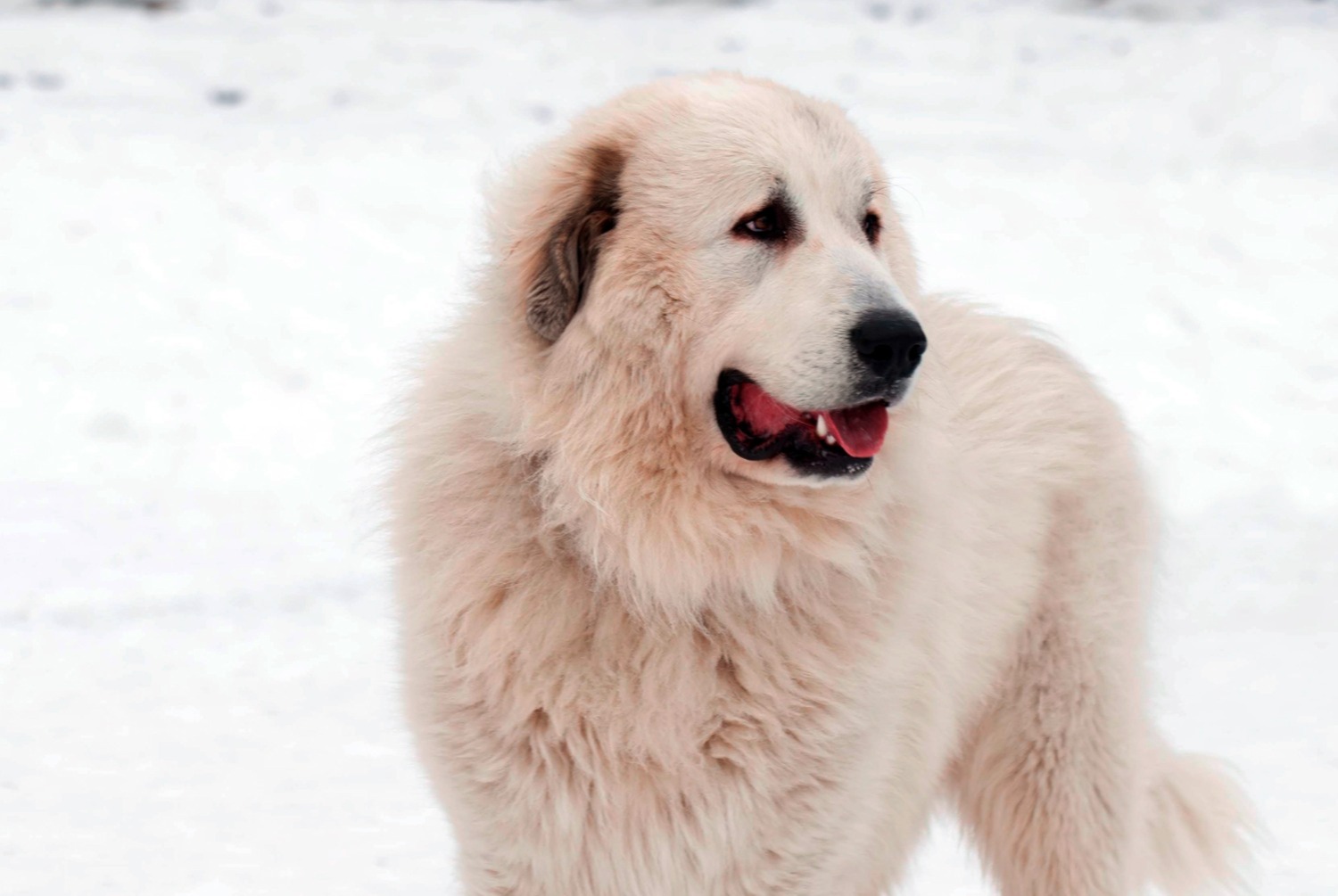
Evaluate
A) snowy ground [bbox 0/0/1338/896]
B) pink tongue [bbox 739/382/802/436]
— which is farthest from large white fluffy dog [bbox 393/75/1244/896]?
snowy ground [bbox 0/0/1338/896]

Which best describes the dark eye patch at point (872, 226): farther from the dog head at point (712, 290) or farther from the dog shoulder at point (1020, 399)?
the dog shoulder at point (1020, 399)

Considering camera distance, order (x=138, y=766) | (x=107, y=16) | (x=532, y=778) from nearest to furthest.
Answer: (x=532, y=778) → (x=138, y=766) → (x=107, y=16)

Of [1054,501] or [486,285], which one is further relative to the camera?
[1054,501]

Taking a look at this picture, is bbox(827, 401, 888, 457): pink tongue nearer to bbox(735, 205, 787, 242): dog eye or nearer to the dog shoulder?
bbox(735, 205, 787, 242): dog eye

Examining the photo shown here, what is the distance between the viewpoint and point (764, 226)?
2723 mm

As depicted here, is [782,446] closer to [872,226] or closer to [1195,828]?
[872,226]

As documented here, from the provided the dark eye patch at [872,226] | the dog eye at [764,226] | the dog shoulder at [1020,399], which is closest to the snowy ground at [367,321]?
the dog eye at [764,226]

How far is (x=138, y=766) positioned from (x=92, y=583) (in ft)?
4.61

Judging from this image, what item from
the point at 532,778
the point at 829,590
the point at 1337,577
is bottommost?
the point at 1337,577

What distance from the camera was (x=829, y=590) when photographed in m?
2.83

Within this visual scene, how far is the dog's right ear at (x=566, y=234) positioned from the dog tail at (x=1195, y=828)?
2204 millimetres

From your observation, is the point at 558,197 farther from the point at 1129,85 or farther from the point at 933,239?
the point at 1129,85

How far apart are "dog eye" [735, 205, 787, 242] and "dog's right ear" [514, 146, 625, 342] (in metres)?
0.25

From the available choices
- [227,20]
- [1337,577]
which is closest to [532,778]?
[1337,577]
